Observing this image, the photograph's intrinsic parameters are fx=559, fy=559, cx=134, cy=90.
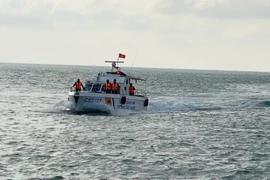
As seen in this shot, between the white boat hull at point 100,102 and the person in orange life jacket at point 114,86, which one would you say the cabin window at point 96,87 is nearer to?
the person in orange life jacket at point 114,86

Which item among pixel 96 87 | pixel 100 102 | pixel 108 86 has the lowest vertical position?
pixel 100 102

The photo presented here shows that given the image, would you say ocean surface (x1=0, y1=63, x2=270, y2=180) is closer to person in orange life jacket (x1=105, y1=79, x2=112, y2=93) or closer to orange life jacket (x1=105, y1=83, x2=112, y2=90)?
person in orange life jacket (x1=105, y1=79, x2=112, y2=93)

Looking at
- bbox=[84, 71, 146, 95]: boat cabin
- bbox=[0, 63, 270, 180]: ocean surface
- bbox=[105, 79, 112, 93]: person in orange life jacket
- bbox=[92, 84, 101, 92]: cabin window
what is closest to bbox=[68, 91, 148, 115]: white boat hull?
bbox=[0, 63, 270, 180]: ocean surface

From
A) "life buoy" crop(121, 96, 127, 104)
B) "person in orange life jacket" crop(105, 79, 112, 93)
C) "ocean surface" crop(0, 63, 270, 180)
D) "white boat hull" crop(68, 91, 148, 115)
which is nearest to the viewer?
"ocean surface" crop(0, 63, 270, 180)

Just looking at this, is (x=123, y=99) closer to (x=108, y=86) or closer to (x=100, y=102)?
(x=108, y=86)

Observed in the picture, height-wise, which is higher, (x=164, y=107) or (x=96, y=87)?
(x=96, y=87)

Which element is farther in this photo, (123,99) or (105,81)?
(105,81)

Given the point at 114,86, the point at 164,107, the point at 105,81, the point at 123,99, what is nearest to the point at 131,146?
the point at 123,99

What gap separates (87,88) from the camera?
3966 cm

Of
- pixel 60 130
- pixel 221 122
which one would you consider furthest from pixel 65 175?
pixel 221 122

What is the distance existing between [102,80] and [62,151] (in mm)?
16375

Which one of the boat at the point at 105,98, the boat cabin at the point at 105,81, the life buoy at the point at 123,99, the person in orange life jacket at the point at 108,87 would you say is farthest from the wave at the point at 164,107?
the boat cabin at the point at 105,81

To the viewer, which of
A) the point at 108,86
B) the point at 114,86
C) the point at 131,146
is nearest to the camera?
the point at 131,146

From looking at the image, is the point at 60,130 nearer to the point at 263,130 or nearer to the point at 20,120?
the point at 20,120
